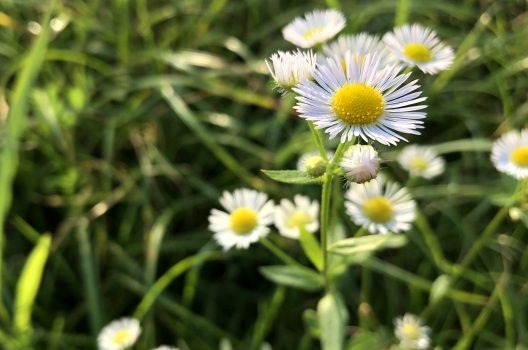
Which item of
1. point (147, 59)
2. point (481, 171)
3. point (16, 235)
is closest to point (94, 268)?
point (16, 235)

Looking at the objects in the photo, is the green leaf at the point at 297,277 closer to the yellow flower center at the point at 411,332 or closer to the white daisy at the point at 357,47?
the yellow flower center at the point at 411,332

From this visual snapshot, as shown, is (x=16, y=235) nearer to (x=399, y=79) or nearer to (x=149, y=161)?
(x=149, y=161)

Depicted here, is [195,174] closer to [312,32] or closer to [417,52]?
[312,32]

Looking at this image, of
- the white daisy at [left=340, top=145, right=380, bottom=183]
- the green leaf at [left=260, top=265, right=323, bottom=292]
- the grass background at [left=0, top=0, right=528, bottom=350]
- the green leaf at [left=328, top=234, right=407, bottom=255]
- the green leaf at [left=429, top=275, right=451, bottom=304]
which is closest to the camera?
the white daisy at [left=340, top=145, right=380, bottom=183]

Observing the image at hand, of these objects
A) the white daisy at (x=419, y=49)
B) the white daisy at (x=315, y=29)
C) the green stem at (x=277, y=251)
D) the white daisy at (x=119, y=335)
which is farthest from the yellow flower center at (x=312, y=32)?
the white daisy at (x=119, y=335)

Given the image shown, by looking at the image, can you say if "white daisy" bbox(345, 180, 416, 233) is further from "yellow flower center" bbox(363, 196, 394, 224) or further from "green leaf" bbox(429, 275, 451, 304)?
"green leaf" bbox(429, 275, 451, 304)

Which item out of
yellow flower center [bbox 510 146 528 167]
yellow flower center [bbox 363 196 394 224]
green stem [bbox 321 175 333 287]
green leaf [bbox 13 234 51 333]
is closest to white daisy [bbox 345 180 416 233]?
yellow flower center [bbox 363 196 394 224]
